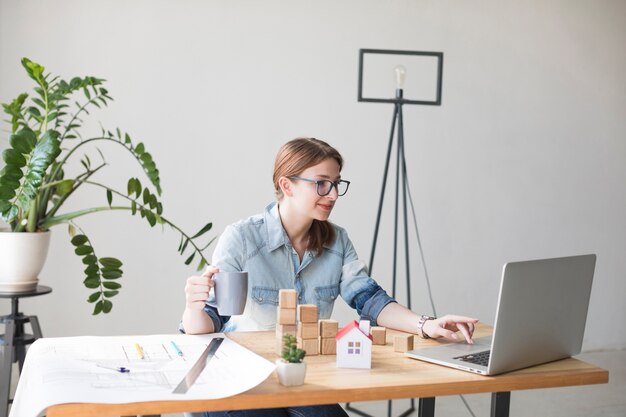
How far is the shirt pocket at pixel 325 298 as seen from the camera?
7.21 ft

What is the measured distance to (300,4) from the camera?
426cm

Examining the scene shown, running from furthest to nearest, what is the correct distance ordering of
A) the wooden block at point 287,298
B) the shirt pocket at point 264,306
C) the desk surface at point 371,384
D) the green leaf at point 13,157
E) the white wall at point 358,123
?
1. the white wall at point 358,123
2. the green leaf at point 13,157
3. the shirt pocket at point 264,306
4. the wooden block at point 287,298
5. the desk surface at point 371,384

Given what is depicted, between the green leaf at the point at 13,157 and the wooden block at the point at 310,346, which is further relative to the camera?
the green leaf at the point at 13,157

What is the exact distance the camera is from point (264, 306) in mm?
2123

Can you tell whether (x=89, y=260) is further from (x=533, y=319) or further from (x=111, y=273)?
(x=533, y=319)

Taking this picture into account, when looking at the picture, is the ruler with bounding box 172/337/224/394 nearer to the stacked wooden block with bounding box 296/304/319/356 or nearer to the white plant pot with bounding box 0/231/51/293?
the stacked wooden block with bounding box 296/304/319/356

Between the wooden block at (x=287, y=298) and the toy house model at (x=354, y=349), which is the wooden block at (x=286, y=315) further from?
the toy house model at (x=354, y=349)

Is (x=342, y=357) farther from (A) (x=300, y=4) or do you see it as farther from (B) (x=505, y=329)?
(A) (x=300, y=4)

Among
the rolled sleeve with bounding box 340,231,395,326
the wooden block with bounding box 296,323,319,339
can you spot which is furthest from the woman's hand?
the wooden block with bounding box 296,323,319,339

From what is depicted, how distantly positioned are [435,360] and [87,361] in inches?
29.0

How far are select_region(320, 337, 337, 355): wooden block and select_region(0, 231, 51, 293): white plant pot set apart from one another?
1.58 meters

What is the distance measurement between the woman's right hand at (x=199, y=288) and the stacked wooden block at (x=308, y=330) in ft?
0.79

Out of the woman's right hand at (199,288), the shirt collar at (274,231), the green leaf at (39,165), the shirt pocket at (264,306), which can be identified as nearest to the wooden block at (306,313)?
the woman's right hand at (199,288)

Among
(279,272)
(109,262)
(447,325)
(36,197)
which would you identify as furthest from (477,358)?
(36,197)
